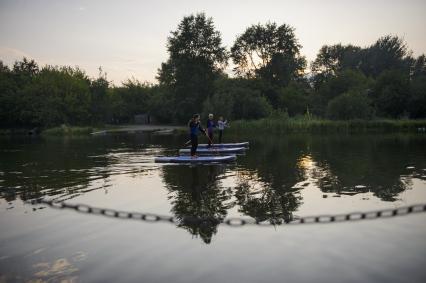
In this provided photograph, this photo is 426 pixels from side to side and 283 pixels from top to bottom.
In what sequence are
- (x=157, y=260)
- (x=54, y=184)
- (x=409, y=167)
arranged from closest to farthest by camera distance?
(x=157, y=260)
(x=54, y=184)
(x=409, y=167)

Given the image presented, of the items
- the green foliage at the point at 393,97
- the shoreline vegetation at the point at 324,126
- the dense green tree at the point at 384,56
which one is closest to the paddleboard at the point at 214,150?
the shoreline vegetation at the point at 324,126

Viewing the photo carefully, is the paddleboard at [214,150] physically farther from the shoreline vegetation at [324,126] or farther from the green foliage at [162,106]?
the green foliage at [162,106]

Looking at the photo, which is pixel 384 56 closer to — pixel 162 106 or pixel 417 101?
pixel 417 101

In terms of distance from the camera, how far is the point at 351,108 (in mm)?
49938

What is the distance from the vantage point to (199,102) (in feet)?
230

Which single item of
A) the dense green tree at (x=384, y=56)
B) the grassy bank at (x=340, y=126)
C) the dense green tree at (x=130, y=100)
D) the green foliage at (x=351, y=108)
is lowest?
the grassy bank at (x=340, y=126)

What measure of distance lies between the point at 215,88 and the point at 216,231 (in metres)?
62.0

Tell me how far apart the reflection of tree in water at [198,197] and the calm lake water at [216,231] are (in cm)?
4

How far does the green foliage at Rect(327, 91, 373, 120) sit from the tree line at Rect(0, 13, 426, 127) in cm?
25

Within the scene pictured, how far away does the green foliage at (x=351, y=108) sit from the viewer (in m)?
49.9

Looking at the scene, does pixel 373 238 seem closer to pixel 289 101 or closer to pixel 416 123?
pixel 416 123

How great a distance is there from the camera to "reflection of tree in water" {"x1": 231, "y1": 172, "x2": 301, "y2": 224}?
973 centimetres

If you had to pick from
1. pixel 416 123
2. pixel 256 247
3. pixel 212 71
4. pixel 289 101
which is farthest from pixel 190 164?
pixel 212 71

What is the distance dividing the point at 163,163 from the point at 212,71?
54.3m
